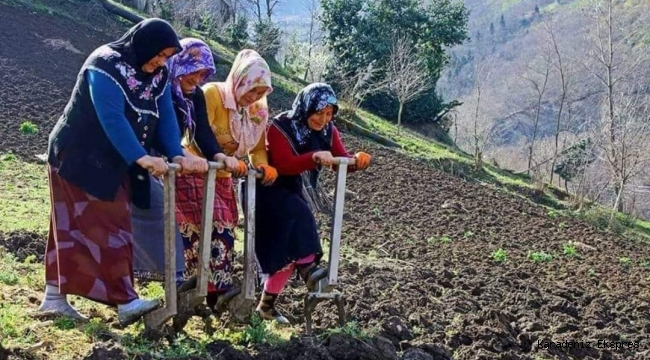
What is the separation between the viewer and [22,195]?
28.7ft

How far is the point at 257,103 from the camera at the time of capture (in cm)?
482

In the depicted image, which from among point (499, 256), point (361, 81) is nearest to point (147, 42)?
point (499, 256)

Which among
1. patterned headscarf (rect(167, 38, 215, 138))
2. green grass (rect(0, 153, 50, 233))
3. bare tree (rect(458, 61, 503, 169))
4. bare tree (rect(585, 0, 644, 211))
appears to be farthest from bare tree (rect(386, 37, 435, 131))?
patterned headscarf (rect(167, 38, 215, 138))

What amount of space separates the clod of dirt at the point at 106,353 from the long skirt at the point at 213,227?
91 centimetres

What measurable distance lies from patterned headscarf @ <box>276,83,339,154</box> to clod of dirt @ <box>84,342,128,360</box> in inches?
68.7

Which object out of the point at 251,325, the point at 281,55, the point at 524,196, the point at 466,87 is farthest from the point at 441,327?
the point at 466,87

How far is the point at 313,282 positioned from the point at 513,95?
2116 inches

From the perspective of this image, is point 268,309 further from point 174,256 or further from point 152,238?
point 174,256

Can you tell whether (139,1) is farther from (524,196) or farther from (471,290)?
(471,290)

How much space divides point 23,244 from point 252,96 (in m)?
2.53

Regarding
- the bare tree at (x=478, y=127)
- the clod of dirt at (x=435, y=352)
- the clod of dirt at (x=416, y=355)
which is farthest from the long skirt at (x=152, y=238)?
the bare tree at (x=478, y=127)

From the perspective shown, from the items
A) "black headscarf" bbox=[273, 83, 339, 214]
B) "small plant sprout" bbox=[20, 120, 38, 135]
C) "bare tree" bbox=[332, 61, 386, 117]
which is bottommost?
"bare tree" bbox=[332, 61, 386, 117]

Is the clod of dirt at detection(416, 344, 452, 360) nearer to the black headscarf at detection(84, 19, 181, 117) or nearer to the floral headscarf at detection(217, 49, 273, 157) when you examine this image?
the floral headscarf at detection(217, 49, 273, 157)

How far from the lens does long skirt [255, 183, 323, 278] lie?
4898 mm
